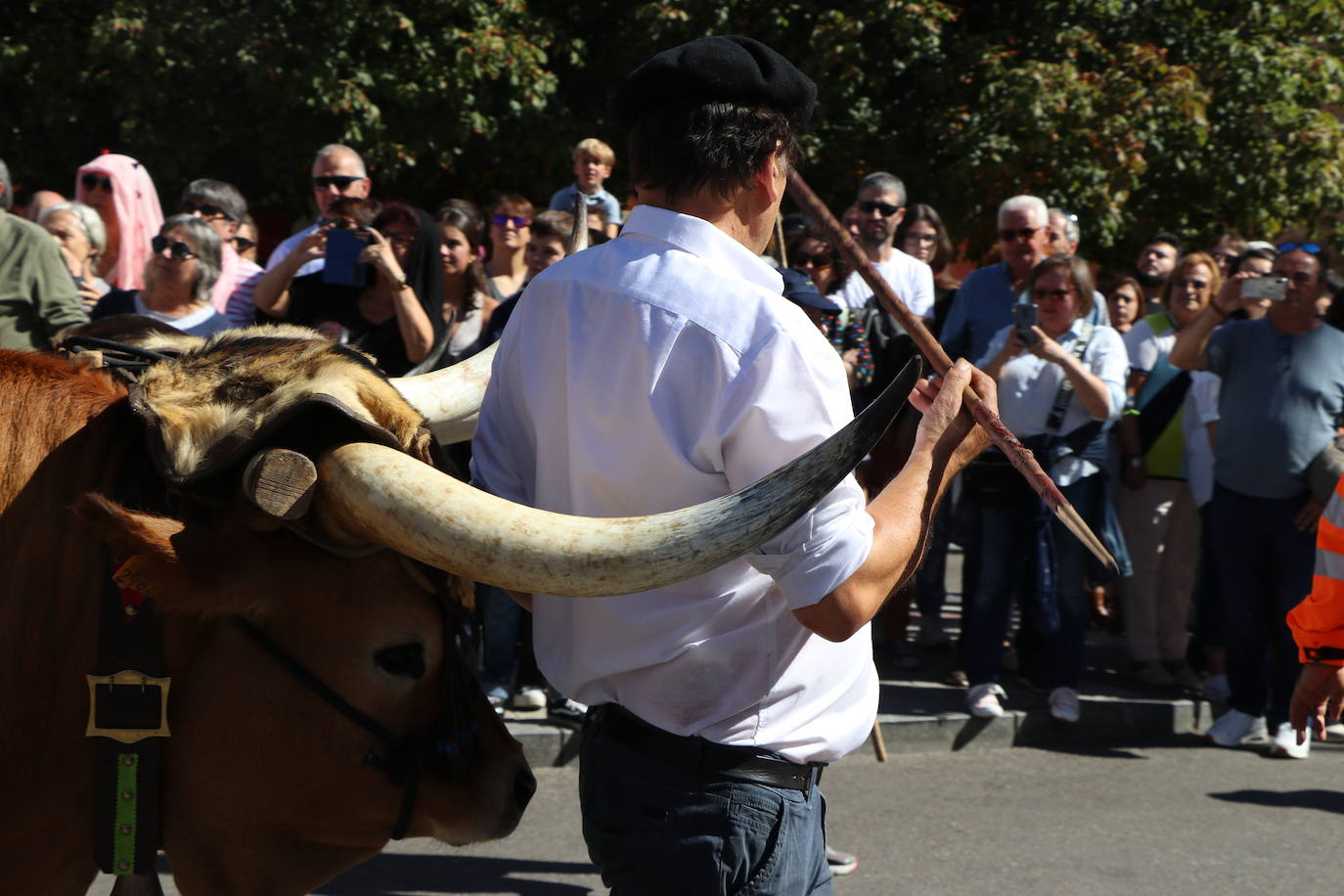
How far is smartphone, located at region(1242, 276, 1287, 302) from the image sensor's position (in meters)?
6.57

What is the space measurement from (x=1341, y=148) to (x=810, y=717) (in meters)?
13.7

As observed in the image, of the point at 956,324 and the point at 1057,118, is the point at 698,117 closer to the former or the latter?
the point at 956,324

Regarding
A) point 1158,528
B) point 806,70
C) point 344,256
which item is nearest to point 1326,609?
point 344,256

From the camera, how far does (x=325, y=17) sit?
1298 cm

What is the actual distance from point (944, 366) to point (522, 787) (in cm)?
99

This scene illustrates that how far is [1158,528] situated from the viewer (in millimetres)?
8102

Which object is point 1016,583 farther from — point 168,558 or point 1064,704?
point 168,558

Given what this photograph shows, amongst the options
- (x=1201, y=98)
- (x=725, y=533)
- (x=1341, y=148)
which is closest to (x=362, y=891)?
(x=725, y=533)

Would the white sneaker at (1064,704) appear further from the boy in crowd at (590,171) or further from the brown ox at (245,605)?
the brown ox at (245,605)

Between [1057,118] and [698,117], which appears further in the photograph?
[1057,118]

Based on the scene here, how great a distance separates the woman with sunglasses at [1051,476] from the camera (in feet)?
22.1

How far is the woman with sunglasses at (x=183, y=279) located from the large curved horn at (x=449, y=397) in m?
3.49

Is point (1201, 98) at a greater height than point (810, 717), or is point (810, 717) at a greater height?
point (1201, 98)

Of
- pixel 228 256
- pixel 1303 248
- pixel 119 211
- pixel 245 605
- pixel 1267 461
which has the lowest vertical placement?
pixel 245 605
